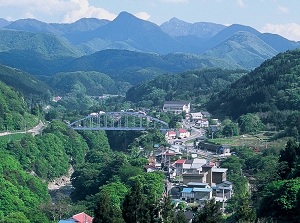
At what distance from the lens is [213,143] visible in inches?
1538

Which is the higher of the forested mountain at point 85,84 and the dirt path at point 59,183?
the forested mountain at point 85,84

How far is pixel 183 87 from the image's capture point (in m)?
82.3

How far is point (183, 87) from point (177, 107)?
72.2ft

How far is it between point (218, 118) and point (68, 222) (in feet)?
109

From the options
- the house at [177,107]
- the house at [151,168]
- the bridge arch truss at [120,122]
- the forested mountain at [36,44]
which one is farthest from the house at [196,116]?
the forested mountain at [36,44]

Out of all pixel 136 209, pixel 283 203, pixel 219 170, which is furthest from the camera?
pixel 219 170

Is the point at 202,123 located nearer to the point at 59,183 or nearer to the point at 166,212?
the point at 59,183

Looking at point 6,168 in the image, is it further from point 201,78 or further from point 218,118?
point 201,78

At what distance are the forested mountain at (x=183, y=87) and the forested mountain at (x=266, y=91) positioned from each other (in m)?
13.3

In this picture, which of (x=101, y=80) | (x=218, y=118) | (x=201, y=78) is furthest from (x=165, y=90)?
(x=101, y=80)

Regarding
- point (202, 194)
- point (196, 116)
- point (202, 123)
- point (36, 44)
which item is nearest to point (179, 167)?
point (202, 194)

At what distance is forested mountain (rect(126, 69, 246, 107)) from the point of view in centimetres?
7442

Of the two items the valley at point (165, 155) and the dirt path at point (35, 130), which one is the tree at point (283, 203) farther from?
the dirt path at point (35, 130)

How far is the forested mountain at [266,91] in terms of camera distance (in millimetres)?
47312
